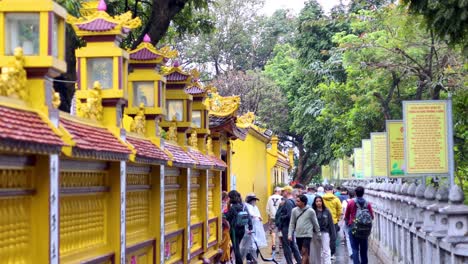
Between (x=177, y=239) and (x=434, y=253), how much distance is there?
3745 mm

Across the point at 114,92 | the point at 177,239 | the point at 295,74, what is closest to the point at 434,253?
the point at 177,239

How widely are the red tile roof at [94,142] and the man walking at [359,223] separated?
29.2 ft

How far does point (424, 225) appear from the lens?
10.7 m

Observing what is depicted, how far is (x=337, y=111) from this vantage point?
33.6 m

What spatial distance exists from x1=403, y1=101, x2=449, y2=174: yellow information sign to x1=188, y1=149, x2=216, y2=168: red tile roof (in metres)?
3.37

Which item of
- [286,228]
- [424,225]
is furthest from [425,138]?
[286,228]

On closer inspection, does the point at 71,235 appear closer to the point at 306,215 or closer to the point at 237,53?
the point at 306,215

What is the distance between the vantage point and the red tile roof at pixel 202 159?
1315cm

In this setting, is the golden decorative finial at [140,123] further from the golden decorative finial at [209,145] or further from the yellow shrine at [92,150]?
the golden decorative finial at [209,145]

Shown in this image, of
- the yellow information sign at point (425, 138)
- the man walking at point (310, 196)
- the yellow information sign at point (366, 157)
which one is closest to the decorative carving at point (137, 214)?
the yellow information sign at point (425, 138)

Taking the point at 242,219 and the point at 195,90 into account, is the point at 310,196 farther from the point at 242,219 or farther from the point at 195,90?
the point at 195,90

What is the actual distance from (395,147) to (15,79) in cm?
1394

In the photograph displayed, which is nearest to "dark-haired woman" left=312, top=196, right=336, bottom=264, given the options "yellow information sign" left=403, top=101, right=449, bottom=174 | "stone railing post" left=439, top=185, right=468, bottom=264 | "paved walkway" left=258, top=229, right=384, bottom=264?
"yellow information sign" left=403, top=101, right=449, bottom=174

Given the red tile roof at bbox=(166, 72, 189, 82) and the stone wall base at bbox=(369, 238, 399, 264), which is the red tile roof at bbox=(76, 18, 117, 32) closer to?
the red tile roof at bbox=(166, 72, 189, 82)
